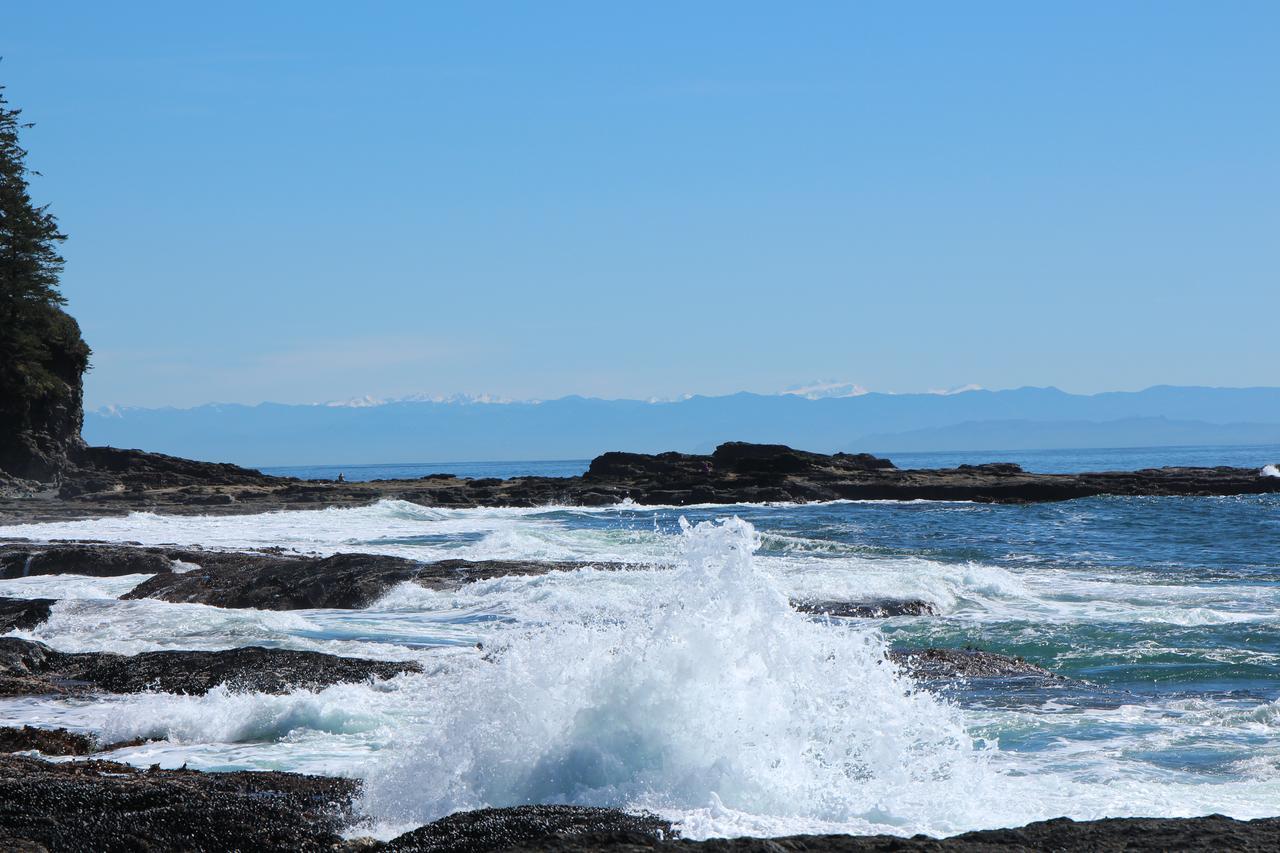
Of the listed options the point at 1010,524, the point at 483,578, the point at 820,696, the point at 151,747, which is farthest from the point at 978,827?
the point at 1010,524

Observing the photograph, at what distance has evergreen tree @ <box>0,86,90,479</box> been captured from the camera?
145ft

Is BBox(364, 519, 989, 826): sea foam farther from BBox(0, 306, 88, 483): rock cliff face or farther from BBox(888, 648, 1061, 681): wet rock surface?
BBox(0, 306, 88, 483): rock cliff face

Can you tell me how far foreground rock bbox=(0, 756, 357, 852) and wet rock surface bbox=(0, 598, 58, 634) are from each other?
8.68 meters

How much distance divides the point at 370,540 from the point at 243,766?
2270 centimetres

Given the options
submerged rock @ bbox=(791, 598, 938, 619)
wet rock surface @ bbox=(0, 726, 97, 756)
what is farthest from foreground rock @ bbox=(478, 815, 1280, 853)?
submerged rock @ bbox=(791, 598, 938, 619)

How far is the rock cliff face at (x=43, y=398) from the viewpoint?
4409cm

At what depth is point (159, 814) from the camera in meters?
6.09

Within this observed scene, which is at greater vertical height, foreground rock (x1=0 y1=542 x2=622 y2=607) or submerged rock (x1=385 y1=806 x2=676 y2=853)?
submerged rock (x1=385 y1=806 x2=676 y2=853)

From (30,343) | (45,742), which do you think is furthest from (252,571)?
(30,343)

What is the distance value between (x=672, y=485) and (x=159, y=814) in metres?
45.9

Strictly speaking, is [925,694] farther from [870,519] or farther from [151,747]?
[870,519]

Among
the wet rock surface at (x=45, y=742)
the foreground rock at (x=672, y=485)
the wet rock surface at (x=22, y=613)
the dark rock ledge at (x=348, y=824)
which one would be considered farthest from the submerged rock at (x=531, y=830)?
the foreground rock at (x=672, y=485)

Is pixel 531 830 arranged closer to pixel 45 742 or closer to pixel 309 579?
pixel 45 742

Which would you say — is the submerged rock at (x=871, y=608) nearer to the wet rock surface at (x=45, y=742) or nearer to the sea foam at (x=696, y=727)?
the sea foam at (x=696, y=727)
